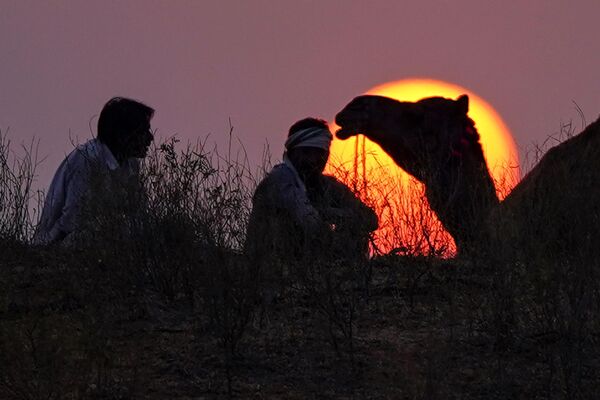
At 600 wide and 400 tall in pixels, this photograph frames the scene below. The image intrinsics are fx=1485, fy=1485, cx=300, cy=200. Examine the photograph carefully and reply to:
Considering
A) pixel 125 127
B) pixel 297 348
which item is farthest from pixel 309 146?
pixel 297 348

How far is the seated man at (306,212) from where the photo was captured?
312 inches

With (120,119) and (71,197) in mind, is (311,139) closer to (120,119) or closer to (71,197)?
(120,119)

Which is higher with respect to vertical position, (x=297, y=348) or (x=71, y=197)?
(x=71, y=197)

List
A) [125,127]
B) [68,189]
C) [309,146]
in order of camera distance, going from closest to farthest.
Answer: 1. [309,146]
2. [125,127]
3. [68,189]

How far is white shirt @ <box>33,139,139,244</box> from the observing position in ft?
32.3

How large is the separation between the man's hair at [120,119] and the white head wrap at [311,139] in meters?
1.05

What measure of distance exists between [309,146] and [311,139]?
2.2 inches

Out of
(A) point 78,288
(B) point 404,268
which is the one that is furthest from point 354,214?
(A) point 78,288

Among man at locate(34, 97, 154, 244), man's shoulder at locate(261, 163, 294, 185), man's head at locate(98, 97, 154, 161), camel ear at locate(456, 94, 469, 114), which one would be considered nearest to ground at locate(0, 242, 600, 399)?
man's shoulder at locate(261, 163, 294, 185)

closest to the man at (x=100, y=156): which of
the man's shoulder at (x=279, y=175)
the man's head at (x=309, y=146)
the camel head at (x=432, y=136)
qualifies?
the man's shoulder at (x=279, y=175)

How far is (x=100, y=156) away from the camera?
9.84m

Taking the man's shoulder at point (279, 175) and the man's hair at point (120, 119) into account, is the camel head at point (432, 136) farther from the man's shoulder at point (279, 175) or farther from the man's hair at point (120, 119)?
the man's hair at point (120, 119)

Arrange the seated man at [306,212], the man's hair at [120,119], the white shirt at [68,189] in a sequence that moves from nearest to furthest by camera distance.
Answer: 1. the seated man at [306,212]
2. the white shirt at [68,189]
3. the man's hair at [120,119]

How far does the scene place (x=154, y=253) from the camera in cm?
830
